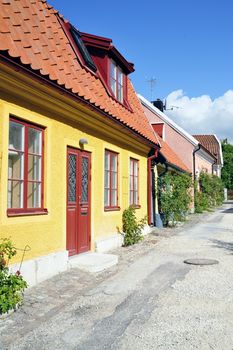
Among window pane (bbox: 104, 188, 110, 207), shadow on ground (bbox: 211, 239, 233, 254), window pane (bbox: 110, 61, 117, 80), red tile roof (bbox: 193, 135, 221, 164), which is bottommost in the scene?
shadow on ground (bbox: 211, 239, 233, 254)

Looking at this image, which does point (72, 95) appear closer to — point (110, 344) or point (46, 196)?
point (46, 196)

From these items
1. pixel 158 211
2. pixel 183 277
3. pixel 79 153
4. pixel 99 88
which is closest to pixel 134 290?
pixel 183 277

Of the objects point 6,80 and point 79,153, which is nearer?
point 6,80

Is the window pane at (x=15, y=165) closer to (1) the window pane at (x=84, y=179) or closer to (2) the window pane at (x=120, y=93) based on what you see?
(1) the window pane at (x=84, y=179)

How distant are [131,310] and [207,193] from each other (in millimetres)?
26672

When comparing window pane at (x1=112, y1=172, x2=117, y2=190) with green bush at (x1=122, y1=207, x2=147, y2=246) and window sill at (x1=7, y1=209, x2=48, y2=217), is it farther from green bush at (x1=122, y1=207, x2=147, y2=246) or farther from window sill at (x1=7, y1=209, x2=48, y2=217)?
window sill at (x1=7, y1=209, x2=48, y2=217)

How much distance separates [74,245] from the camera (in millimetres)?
8789

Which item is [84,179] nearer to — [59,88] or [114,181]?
[114,181]

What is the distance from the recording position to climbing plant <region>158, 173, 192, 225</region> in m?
17.0

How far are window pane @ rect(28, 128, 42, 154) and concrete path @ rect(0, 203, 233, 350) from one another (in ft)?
7.02

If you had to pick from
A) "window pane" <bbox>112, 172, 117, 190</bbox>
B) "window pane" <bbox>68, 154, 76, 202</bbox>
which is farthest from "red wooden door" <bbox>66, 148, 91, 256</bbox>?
"window pane" <bbox>112, 172, 117, 190</bbox>

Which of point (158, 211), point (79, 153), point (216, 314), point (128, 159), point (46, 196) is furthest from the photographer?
point (158, 211)

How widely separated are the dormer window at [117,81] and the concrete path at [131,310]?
211 inches

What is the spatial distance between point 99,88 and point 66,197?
3.57 meters
